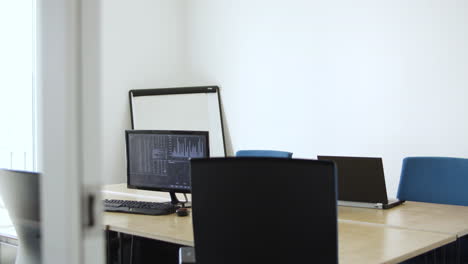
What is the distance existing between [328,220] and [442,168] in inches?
77.0

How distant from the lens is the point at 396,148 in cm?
470

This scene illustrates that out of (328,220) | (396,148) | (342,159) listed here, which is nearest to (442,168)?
(342,159)

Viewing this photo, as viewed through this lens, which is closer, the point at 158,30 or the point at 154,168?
the point at 154,168

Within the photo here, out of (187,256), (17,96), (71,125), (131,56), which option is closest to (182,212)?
(187,256)

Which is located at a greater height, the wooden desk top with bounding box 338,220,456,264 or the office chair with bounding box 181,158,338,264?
the office chair with bounding box 181,158,338,264

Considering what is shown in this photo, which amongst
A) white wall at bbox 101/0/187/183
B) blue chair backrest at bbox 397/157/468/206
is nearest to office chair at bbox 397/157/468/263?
blue chair backrest at bbox 397/157/468/206

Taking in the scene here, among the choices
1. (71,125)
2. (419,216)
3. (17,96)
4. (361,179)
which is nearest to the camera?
(71,125)

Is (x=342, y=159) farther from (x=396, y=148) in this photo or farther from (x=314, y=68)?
(x=314, y=68)

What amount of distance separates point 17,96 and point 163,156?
1519 mm

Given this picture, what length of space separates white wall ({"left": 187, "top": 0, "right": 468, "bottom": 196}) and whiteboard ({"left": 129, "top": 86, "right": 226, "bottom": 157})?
16 centimetres

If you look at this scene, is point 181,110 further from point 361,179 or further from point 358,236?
point 358,236

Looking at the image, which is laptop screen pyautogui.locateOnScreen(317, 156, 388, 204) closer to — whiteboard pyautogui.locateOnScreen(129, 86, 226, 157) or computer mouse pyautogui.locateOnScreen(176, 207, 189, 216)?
computer mouse pyautogui.locateOnScreen(176, 207, 189, 216)

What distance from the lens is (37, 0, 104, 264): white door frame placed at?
64 cm

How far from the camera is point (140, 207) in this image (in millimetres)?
3061
